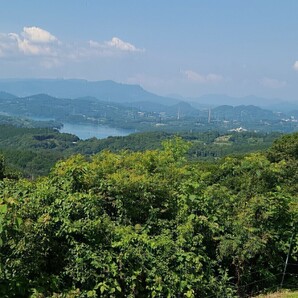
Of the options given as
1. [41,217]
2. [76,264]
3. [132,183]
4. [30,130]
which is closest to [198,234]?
[132,183]

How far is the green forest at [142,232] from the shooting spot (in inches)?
202

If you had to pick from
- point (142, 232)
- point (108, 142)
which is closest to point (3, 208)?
point (142, 232)

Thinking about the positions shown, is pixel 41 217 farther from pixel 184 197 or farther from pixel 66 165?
pixel 184 197

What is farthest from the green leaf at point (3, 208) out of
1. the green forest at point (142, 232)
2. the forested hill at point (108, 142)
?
the forested hill at point (108, 142)

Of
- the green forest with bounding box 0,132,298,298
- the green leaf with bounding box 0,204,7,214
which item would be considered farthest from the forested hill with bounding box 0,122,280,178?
the green leaf with bounding box 0,204,7,214

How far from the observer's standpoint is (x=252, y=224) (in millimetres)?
7719

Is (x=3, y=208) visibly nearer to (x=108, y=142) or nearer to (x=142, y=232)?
(x=142, y=232)

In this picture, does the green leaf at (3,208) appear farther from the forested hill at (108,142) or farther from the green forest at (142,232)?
the forested hill at (108,142)

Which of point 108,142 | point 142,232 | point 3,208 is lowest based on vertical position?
point 108,142

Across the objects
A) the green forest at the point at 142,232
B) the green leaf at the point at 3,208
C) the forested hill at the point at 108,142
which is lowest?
the forested hill at the point at 108,142

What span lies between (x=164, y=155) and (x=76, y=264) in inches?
192

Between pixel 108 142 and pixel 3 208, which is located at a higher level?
pixel 3 208

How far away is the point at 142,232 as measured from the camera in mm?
6426

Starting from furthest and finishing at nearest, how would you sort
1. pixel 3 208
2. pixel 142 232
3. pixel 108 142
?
1. pixel 108 142
2. pixel 142 232
3. pixel 3 208
